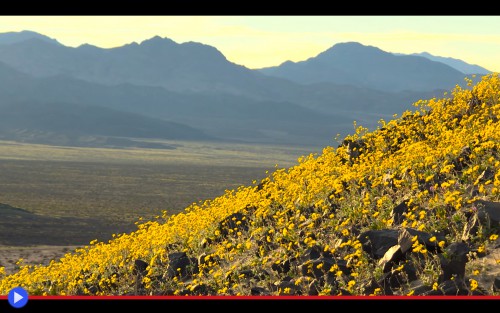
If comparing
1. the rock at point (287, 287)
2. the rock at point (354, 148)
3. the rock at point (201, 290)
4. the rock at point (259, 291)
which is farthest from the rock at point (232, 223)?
the rock at point (287, 287)

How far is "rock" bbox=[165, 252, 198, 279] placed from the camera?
31.0 feet

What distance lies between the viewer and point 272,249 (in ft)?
30.5

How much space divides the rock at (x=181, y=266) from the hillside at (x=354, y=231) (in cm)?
2

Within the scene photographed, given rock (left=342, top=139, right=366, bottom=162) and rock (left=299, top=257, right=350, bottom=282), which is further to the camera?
rock (left=342, top=139, right=366, bottom=162)

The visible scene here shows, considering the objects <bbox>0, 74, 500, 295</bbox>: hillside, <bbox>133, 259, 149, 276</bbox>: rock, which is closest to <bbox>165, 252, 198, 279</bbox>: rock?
<bbox>0, 74, 500, 295</bbox>: hillside

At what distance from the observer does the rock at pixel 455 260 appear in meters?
6.62

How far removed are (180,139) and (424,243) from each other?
189 metres

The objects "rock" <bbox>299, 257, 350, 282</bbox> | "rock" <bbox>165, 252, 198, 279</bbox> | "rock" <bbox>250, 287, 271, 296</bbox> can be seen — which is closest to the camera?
"rock" <bbox>299, 257, 350, 282</bbox>

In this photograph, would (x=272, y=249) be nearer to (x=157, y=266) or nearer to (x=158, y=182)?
(x=157, y=266)

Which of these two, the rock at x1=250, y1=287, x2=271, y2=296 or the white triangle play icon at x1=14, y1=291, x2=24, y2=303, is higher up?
the white triangle play icon at x1=14, y1=291, x2=24, y2=303

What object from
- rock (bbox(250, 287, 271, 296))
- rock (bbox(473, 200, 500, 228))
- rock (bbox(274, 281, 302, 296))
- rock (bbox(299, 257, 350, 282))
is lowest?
rock (bbox(250, 287, 271, 296))

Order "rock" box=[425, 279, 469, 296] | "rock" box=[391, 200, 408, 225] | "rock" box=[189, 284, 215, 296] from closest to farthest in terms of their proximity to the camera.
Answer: "rock" box=[425, 279, 469, 296] < "rock" box=[189, 284, 215, 296] < "rock" box=[391, 200, 408, 225]

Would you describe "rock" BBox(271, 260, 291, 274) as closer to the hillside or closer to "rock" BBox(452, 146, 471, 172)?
the hillside
